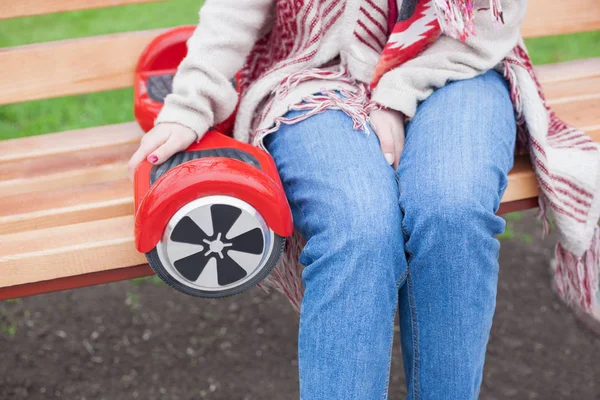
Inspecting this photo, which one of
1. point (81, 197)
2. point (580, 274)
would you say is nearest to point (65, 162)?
point (81, 197)

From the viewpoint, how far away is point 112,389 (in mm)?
1958

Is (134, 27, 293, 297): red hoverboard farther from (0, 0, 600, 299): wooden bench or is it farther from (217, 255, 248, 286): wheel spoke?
(0, 0, 600, 299): wooden bench

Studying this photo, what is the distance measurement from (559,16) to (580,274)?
0.88m

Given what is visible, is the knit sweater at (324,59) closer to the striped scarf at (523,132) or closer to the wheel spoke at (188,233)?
the striped scarf at (523,132)

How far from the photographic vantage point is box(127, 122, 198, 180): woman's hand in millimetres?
1406

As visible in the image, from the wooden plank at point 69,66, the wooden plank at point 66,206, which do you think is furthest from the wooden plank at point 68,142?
the wooden plank at point 66,206

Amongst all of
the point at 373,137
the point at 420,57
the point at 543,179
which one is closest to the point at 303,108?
the point at 373,137

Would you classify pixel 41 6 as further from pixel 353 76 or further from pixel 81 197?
pixel 353 76

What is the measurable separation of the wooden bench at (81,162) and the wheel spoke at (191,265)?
17 cm

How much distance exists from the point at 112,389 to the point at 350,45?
3.44 feet

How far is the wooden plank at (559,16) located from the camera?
2.19 m

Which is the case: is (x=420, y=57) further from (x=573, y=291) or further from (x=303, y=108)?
(x=573, y=291)

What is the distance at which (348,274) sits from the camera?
1212mm

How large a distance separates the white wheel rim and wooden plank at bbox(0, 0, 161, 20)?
0.99m
